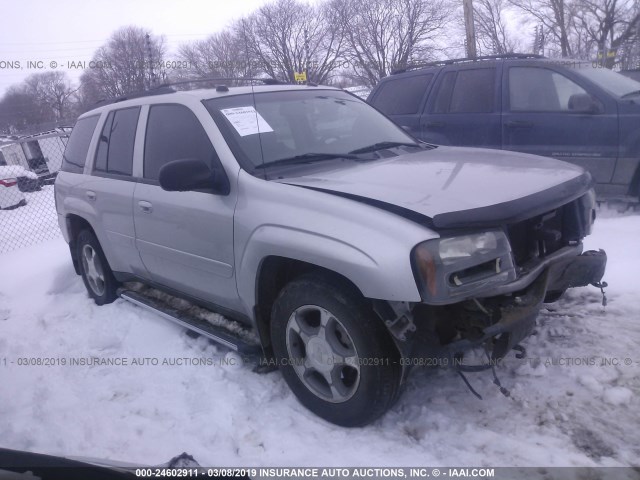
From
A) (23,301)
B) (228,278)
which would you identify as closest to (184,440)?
(228,278)

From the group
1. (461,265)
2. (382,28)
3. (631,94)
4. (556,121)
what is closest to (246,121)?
(461,265)

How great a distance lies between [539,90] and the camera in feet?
20.1

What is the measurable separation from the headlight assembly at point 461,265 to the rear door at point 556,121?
391 centimetres

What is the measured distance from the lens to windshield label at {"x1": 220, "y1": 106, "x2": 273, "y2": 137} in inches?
134

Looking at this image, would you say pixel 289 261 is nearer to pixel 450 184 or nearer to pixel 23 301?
pixel 450 184

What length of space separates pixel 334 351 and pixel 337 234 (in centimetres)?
63

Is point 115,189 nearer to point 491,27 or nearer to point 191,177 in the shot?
point 191,177

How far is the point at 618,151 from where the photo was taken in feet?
18.4

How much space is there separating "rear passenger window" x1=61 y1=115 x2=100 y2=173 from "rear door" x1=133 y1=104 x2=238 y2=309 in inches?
47.2

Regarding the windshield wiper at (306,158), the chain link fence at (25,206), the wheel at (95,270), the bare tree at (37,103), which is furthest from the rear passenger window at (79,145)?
the bare tree at (37,103)

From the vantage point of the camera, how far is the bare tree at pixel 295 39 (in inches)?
1310

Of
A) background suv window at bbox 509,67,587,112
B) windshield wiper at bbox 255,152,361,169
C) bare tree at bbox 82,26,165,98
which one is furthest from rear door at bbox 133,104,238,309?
bare tree at bbox 82,26,165,98

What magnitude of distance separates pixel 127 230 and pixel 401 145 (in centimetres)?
216

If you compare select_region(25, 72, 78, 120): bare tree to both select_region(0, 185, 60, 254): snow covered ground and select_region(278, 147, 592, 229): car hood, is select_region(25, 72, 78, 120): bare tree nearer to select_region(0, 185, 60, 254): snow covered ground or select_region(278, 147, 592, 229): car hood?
select_region(0, 185, 60, 254): snow covered ground
